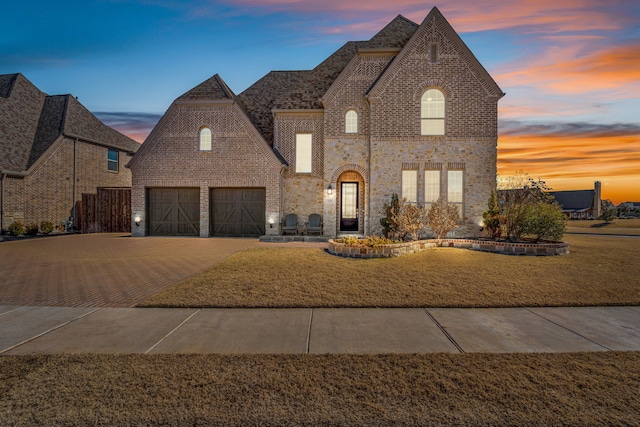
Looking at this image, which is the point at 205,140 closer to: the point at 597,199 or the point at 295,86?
the point at 295,86

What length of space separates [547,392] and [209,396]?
10.1 ft

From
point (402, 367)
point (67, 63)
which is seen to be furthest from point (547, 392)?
point (67, 63)

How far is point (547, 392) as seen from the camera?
9.74ft

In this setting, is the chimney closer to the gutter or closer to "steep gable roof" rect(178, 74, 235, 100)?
"steep gable roof" rect(178, 74, 235, 100)

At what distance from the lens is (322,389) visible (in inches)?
117

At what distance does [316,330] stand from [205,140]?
14990mm

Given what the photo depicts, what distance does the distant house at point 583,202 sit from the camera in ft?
195

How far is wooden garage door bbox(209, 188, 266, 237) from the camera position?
17111mm

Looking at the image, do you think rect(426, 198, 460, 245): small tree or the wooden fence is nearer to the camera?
rect(426, 198, 460, 245): small tree

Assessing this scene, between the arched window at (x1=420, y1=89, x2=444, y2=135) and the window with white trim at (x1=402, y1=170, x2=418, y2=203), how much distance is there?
2067 millimetres

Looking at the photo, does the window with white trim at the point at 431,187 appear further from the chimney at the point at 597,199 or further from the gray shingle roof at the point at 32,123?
the chimney at the point at 597,199

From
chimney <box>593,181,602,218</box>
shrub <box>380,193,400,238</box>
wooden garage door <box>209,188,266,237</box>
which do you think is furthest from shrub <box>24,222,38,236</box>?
chimney <box>593,181,602,218</box>

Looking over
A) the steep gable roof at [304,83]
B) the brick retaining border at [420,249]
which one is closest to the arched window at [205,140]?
the steep gable roof at [304,83]

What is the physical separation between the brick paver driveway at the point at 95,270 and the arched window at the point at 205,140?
5.84m
